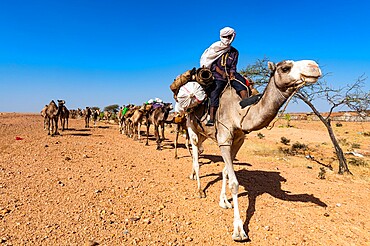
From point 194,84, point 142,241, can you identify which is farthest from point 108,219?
point 194,84

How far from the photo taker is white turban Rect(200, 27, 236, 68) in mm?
5363

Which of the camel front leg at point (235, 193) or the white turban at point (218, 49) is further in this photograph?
the white turban at point (218, 49)

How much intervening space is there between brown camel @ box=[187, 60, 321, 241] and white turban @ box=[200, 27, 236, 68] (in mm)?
789

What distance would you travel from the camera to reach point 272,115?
4086 mm

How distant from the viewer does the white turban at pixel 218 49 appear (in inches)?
211

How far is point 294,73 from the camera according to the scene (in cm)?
369

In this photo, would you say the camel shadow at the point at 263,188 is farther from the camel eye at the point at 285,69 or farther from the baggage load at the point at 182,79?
the baggage load at the point at 182,79

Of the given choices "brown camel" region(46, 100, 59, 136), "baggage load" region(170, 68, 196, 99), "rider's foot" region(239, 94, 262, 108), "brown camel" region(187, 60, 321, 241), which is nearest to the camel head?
"brown camel" region(187, 60, 321, 241)

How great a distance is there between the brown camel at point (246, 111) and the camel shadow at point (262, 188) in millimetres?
690

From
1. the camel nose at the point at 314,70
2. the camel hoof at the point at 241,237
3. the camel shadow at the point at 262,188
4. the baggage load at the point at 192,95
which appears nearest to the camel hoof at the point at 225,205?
the camel shadow at the point at 262,188

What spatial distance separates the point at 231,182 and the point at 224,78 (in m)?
A: 2.17

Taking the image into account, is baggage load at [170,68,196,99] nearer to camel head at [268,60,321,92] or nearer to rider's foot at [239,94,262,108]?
rider's foot at [239,94,262,108]

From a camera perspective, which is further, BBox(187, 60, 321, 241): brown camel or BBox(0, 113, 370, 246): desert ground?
BBox(0, 113, 370, 246): desert ground

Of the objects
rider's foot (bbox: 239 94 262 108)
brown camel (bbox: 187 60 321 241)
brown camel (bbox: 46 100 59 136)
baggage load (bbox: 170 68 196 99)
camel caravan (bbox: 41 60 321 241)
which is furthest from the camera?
brown camel (bbox: 46 100 59 136)
